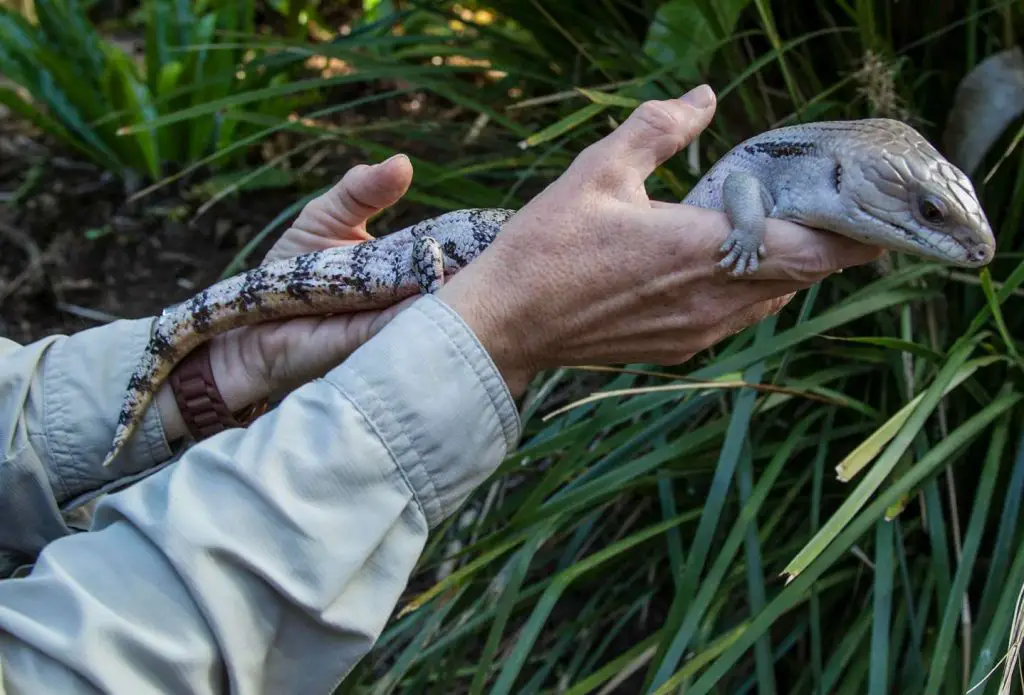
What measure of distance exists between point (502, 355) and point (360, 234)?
1147 millimetres

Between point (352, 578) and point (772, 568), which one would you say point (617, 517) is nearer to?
point (772, 568)

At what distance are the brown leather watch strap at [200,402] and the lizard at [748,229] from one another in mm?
39

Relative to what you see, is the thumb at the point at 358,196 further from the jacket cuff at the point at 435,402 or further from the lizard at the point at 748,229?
the jacket cuff at the point at 435,402

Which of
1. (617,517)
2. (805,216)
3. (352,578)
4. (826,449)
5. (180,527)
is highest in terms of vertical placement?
(805,216)

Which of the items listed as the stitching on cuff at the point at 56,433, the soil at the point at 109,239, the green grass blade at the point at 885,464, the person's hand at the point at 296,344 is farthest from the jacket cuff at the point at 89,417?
the soil at the point at 109,239

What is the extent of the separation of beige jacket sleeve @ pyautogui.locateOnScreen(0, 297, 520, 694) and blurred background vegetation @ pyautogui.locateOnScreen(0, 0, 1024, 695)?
22.1 inches

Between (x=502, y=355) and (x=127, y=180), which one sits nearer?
(x=502, y=355)

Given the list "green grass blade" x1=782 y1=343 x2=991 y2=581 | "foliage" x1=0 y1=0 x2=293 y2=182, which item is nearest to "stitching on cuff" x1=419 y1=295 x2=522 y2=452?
"green grass blade" x1=782 y1=343 x2=991 y2=581

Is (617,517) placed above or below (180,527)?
below

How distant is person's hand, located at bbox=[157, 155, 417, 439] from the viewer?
2666 mm

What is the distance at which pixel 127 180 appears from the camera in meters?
5.06

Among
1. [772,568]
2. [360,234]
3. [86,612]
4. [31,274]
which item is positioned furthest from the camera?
[31,274]

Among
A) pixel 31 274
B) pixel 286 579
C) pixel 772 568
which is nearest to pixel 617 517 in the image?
pixel 772 568

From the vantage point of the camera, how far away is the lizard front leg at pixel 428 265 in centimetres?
261
